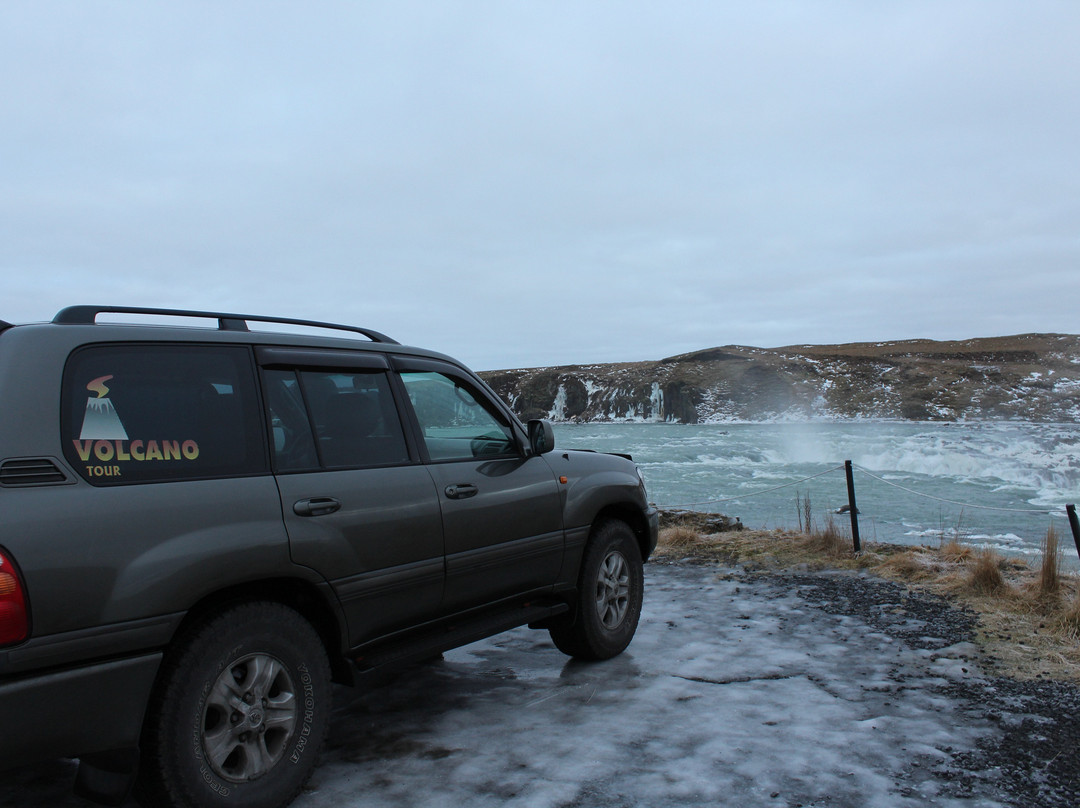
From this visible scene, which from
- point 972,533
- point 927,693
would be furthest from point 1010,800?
point 972,533

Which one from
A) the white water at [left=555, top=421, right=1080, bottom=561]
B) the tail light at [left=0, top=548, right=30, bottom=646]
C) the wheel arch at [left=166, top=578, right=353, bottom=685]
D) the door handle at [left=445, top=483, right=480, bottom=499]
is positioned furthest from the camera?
the white water at [left=555, top=421, right=1080, bottom=561]

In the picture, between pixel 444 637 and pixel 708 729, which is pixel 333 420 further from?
pixel 708 729

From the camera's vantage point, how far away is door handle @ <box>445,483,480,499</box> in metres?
3.77

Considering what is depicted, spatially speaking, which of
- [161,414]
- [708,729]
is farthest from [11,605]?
[708,729]

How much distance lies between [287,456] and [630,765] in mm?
1989

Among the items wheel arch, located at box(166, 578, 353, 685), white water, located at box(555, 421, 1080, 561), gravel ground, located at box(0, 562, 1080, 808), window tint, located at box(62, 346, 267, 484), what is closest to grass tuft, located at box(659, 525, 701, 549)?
white water, located at box(555, 421, 1080, 561)

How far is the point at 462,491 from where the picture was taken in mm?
3840

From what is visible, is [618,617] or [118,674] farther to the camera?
[618,617]

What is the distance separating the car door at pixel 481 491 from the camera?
3.80 metres

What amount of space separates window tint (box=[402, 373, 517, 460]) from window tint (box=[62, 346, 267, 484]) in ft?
3.27

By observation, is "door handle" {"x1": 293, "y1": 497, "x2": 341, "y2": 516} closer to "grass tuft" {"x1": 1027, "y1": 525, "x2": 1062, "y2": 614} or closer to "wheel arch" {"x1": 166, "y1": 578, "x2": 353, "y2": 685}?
"wheel arch" {"x1": 166, "y1": 578, "x2": 353, "y2": 685}

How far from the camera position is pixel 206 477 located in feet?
9.33

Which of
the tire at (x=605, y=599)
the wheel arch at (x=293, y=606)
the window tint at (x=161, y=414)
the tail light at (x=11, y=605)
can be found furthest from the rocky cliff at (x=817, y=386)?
the tail light at (x=11, y=605)

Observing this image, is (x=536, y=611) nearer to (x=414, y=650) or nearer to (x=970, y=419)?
(x=414, y=650)
